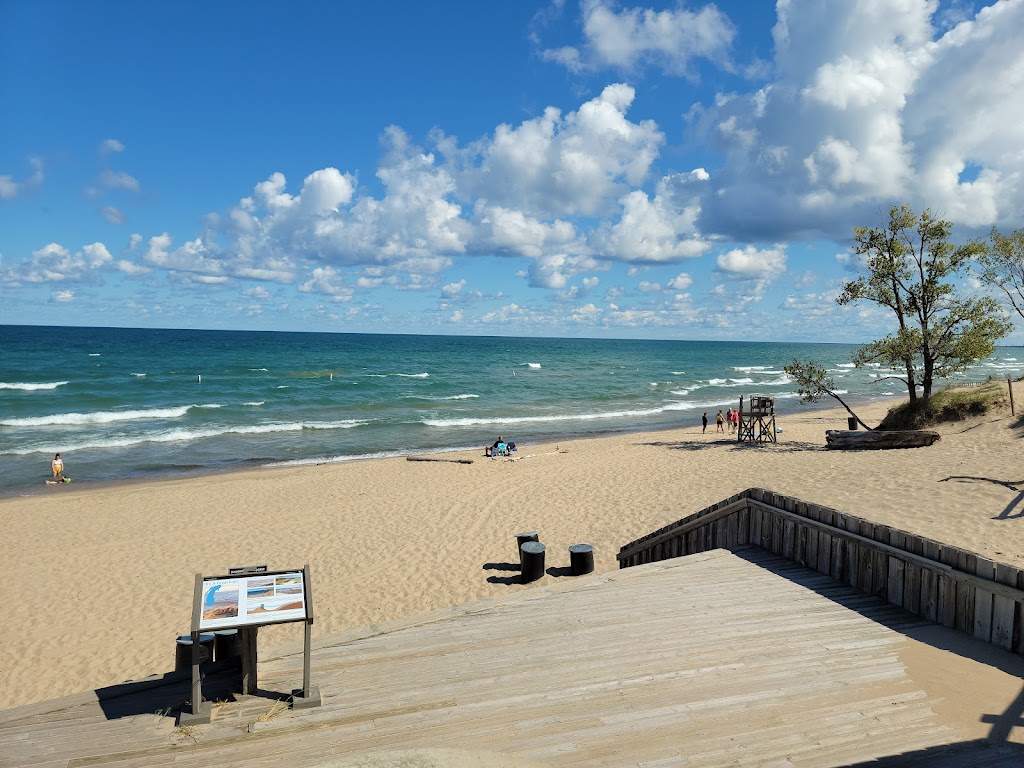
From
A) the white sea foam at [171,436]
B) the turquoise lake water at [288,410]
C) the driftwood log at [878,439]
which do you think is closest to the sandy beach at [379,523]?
the driftwood log at [878,439]

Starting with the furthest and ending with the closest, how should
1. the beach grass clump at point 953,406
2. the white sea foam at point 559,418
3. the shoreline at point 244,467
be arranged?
the white sea foam at point 559,418 → the shoreline at point 244,467 → the beach grass clump at point 953,406

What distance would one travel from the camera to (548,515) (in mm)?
17047

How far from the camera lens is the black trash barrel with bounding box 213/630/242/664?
5.37 m

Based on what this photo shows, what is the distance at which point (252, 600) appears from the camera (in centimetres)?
483

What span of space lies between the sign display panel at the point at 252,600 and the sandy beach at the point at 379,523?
6201 millimetres

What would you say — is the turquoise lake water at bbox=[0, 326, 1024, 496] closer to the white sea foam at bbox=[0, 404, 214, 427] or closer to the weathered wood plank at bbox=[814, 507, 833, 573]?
the white sea foam at bbox=[0, 404, 214, 427]

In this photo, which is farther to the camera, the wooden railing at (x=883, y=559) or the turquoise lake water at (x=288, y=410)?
the turquoise lake water at (x=288, y=410)

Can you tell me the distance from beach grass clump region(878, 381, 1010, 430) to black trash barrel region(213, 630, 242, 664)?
79.4 feet

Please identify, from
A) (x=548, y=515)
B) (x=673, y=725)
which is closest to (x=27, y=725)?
(x=673, y=725)

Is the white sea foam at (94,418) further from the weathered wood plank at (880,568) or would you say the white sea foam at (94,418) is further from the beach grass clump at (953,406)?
the weathered wood plank at (880,568)

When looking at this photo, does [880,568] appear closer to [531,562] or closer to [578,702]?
[578,702]

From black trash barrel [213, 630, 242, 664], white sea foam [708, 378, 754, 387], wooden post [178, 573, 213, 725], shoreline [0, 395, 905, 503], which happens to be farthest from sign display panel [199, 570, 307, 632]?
white sea foam [708, 378, 754, 387]

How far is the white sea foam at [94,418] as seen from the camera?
34.1 metres

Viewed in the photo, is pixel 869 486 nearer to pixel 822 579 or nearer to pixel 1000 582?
pixel 822 579
